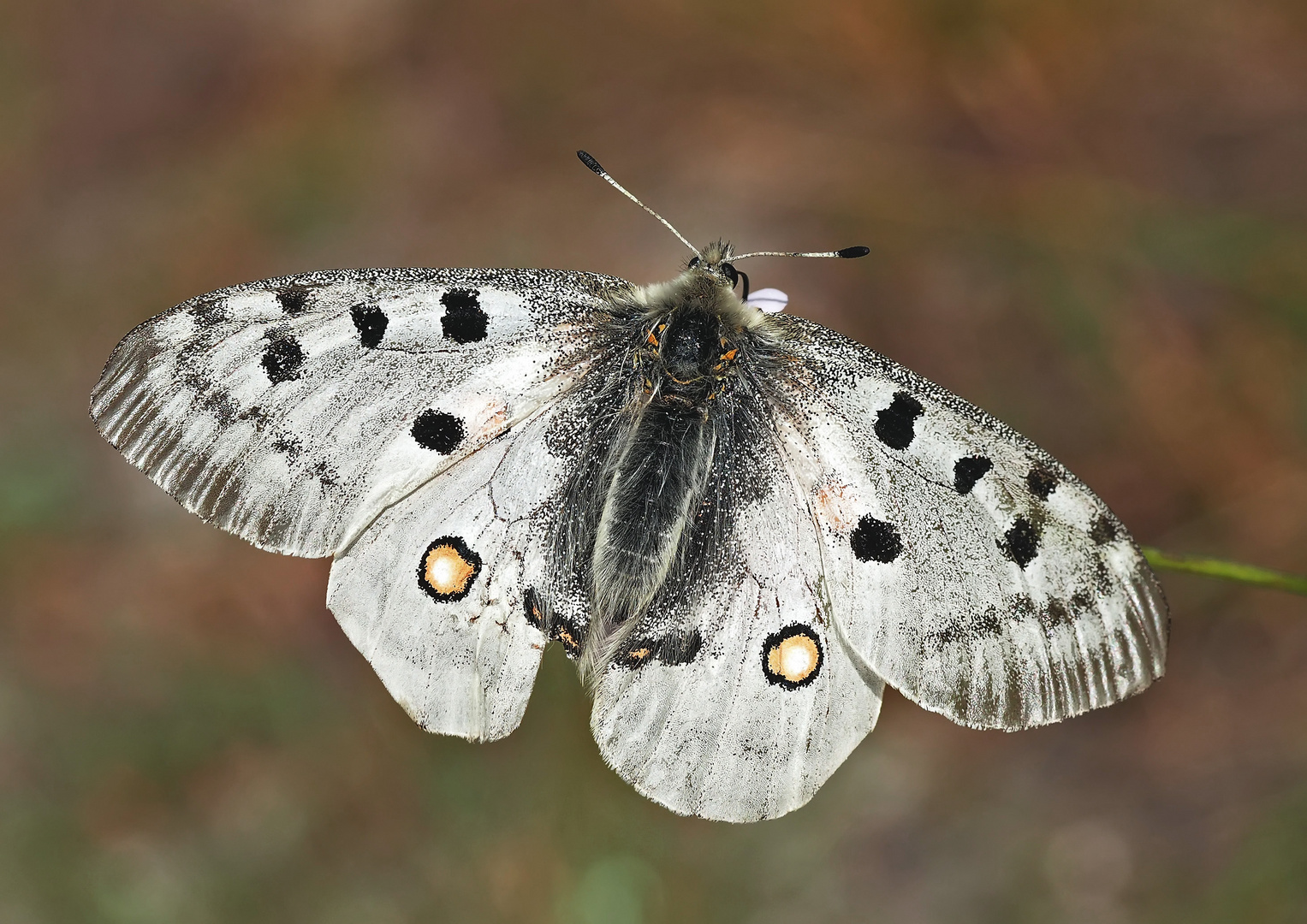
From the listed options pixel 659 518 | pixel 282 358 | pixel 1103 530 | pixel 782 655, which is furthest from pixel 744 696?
pixel 282 358

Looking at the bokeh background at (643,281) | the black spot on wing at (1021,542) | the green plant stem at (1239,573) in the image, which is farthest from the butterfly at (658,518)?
the bokeh background at (643,281)

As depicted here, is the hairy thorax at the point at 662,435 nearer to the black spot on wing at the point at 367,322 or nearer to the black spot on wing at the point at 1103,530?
the black spot on wing at the point at 367,322

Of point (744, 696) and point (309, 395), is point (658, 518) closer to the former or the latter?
point (744, 696)

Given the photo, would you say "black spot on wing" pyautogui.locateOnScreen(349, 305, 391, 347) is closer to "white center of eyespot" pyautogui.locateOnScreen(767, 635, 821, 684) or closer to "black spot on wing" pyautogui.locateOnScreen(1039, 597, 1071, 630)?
"white center of eyespot" pyautogui.locateOnScreen(767, 635, 821, 684)

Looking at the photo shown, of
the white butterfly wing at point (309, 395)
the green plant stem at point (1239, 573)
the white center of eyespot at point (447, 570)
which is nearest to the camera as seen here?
the green plant stem at point (1239, 573)

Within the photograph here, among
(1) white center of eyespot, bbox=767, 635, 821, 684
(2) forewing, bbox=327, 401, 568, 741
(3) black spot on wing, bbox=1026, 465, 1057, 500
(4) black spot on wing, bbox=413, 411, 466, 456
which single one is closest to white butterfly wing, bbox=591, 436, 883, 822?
(1) white center of eyespot, bbox=767, 635, 821, 684

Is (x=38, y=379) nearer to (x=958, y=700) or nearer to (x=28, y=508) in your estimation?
(x=28, y=508)

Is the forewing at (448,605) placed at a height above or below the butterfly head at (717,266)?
below
